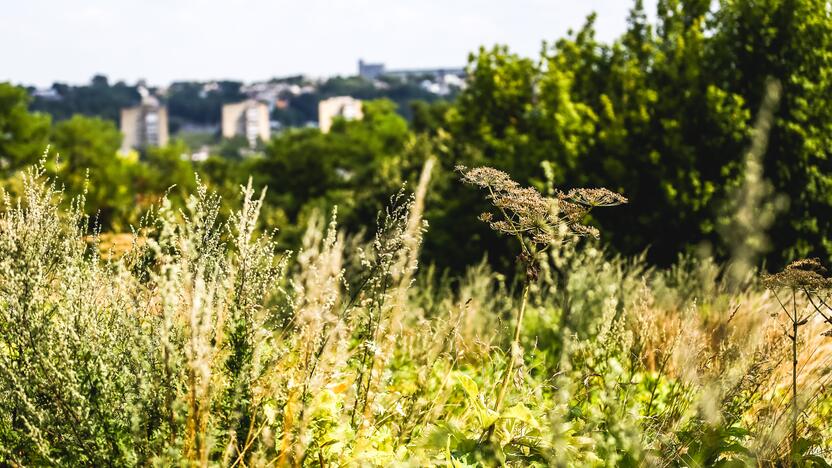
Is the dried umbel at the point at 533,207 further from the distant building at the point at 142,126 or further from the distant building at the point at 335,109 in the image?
the distant building at the point at 142,126

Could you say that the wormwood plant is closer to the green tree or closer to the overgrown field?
the overgrown field

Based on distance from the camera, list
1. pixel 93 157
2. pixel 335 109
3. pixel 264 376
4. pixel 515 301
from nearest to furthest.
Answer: pixel 264 376 → pixel 515 301 → pixel 93 157 → pixel 335 109

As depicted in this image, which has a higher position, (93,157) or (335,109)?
(335,109)

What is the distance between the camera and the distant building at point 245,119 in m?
143

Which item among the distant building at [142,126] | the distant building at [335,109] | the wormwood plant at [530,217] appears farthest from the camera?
the distant building at [142,126]

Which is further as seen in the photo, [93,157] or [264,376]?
[93,157]

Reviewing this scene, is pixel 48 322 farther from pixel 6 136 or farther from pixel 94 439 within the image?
pixel 6 136

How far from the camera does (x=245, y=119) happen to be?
152 metres

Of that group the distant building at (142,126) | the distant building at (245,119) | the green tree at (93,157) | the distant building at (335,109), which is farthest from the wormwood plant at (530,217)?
the distant building at (142,126)

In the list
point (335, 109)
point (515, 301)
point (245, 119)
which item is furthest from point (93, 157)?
point (245, 119)

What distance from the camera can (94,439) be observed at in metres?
2.23

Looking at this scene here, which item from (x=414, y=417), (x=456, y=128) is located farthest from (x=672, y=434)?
(x=456, y=128)

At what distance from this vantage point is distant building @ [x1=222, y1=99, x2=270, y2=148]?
143m

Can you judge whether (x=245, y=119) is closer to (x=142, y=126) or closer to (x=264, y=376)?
(x=142, y=126)
